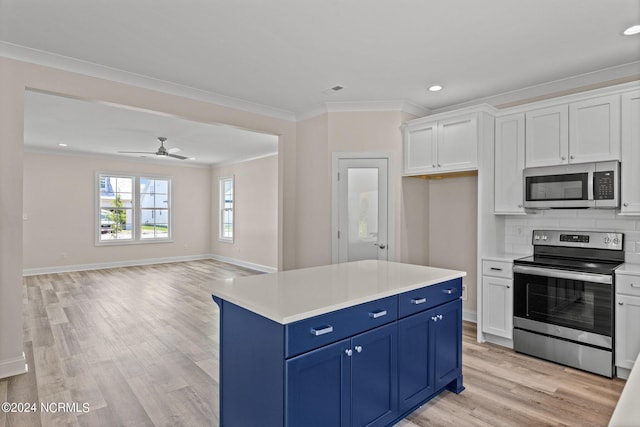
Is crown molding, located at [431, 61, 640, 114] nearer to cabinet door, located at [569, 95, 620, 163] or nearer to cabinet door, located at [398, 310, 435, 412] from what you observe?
cabinet door, located at [569, 95, 620, 163]

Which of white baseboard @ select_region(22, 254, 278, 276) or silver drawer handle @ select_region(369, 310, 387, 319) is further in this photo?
white baseboard @ select_region(22, 254, 278, 276)

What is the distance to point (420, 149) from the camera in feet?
14.1

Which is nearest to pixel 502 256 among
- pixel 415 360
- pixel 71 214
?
pixel 415 360

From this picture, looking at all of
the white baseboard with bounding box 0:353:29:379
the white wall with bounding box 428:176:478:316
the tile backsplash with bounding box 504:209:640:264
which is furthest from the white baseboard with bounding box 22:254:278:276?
the tile backsplash with bounding box 504:209:640:264

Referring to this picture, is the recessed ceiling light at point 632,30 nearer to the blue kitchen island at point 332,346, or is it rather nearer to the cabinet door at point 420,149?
the cabinet door at point 420,149

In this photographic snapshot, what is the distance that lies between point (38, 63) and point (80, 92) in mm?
360

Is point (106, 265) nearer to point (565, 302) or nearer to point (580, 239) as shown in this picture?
point (565, 302)

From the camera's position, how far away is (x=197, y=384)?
2818 millimetres

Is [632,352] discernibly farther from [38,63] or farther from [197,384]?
[38,63]

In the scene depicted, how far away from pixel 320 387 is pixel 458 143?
3.15 meters

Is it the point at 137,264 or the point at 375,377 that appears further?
the point at 137,264

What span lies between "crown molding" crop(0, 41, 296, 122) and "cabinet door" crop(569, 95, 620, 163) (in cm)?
338

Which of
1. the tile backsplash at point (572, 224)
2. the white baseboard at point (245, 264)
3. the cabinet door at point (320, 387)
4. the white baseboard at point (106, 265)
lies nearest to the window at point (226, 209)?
the white baseboard at point (245, 264)

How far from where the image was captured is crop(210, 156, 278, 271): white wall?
7.87 meters
